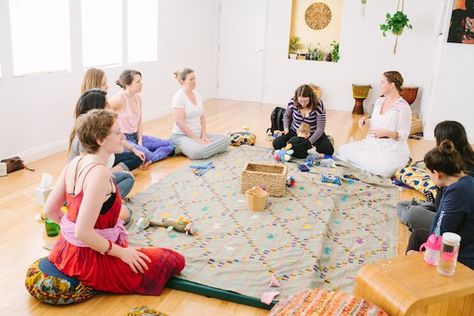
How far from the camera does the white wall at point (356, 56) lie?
756 cm

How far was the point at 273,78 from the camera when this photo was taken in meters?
8.56

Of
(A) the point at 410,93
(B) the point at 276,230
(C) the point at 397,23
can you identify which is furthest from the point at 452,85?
(B) the point at 276,230

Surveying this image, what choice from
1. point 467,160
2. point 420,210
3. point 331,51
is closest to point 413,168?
point 420,210

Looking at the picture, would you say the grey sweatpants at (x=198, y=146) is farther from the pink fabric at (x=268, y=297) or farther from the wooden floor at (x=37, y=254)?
the pink fabric at (x=268, y=297)

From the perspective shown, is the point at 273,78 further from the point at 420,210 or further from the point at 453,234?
the point at 453,234

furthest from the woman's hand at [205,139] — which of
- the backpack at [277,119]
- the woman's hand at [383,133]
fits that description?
the woman's hand at [383,133]

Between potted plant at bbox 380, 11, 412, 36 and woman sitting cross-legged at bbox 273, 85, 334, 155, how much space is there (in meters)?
3.23

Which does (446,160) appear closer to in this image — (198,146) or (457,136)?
(457,136)

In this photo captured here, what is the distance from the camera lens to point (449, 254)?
6.44 feet

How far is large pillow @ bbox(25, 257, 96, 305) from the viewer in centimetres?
225

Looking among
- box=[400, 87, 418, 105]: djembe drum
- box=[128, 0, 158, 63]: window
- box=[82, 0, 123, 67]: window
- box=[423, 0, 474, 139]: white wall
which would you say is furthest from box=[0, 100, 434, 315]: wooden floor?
box=[400, 87, 418, 105]: djembe drum

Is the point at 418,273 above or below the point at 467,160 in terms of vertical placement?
below

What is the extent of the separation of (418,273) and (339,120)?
17.9ft

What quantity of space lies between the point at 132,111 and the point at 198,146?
723 millimetres
